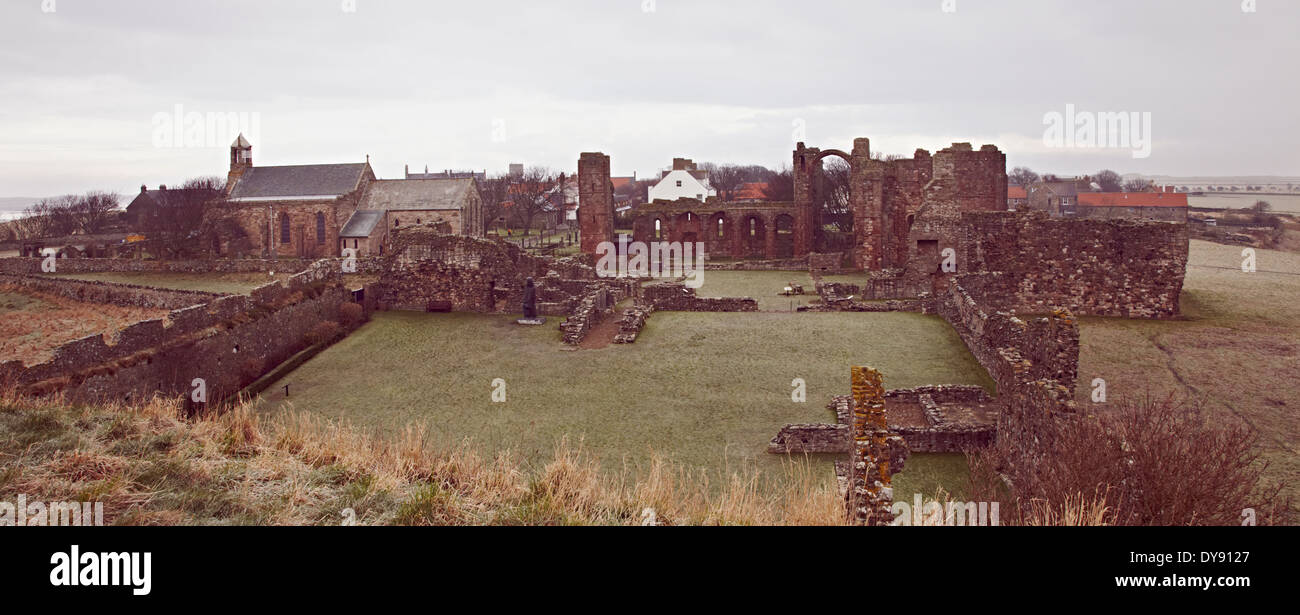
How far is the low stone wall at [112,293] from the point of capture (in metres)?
27.6

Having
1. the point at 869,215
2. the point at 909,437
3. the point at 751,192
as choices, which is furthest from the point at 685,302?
the point at 751,192

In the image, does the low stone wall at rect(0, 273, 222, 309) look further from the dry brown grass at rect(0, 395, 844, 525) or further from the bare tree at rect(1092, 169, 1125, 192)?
the bare tree at rect(1092, 169, 1125, 192)

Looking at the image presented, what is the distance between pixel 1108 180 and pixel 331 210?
542 feet

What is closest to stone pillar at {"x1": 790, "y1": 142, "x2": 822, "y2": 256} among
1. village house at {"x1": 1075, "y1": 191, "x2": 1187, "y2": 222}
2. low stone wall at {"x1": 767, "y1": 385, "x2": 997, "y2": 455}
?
low stone wall at {"x1": 767, "y1": 385, "x2": 997, "y2": 455}

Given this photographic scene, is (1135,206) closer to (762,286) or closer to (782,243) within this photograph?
(782,243)

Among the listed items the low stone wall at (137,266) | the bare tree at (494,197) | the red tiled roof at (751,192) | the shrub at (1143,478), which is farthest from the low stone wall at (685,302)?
the red tiled roof at (751,192)

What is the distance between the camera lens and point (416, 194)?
5341cm

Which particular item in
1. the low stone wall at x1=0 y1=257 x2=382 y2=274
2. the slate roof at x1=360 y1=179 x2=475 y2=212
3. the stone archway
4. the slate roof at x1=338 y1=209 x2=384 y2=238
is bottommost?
the low stone wall at x1=0 y1=257 x2=382 y2=274

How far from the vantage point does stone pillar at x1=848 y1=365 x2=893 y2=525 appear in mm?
7207

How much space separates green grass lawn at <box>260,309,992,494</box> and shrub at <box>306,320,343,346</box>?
45 centimetres
